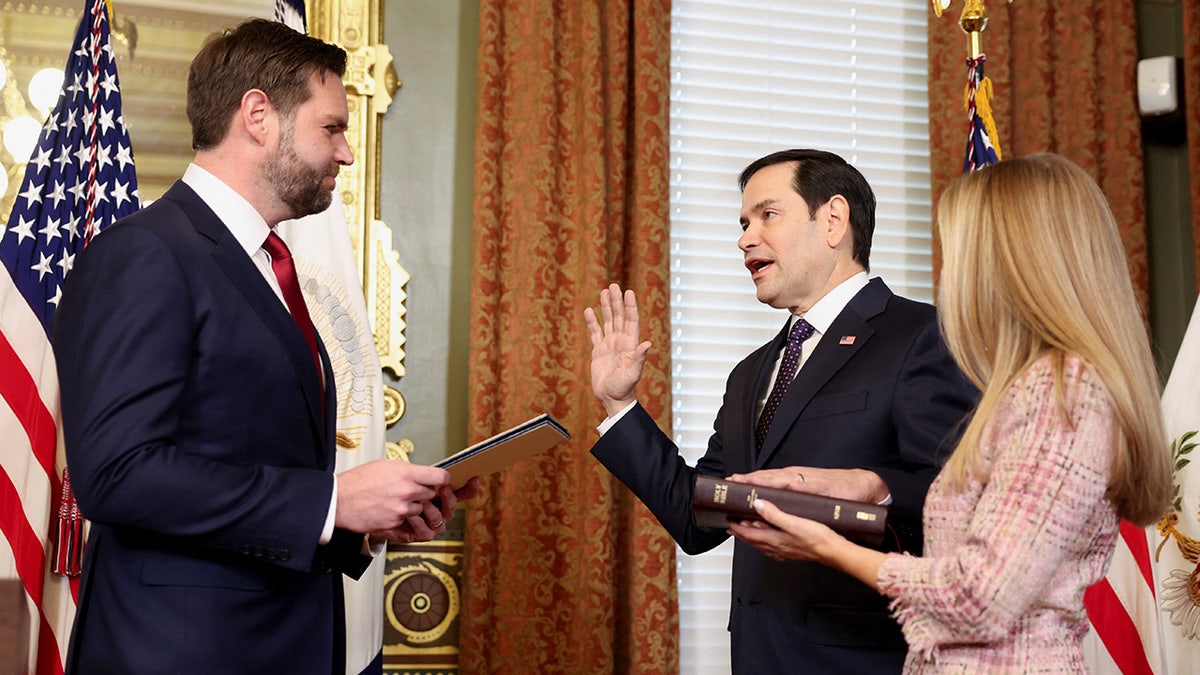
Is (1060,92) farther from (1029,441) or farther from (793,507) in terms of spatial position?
(1029,441)

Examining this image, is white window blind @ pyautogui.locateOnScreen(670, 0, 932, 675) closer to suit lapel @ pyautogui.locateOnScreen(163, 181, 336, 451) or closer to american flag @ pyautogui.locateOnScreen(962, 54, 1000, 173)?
american flag @ pyautogui.locateOnScreen(962, 54, 1000, 173)

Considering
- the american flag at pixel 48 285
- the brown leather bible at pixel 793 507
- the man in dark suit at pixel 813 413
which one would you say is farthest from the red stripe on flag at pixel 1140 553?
the american flag at pixel 48 285

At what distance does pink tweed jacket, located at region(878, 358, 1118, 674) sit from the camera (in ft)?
5.72

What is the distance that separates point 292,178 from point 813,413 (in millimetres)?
1338

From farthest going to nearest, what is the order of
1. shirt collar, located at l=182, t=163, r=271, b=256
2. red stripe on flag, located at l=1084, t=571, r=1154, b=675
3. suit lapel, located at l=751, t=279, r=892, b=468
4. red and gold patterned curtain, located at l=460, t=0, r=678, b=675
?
1. red and gold patterned curtain, located at l=460, t=0, r=678, b=675
2. red stripe on flag, located at l=1084, t=571, r=1154, b=675
3. suit lapel, located at l=751, t=279, r=892, b=468
4. shirt collar, located at l=182, t=163, r=271, b=256

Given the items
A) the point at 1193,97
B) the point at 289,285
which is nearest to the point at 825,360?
the point at 289,285

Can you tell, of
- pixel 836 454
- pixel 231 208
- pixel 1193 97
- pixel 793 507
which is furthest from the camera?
pixel 1193 97

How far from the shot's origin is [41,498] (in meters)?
3.45

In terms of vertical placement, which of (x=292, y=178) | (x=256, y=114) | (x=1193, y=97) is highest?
(x=1193, y=97)

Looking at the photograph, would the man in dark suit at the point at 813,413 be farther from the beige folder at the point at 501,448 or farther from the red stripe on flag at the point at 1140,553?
the red stripe on flag at the point at 1140,553

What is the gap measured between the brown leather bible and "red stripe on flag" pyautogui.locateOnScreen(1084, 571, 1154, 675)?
2.32 metres

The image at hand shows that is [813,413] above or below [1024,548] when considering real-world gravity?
above

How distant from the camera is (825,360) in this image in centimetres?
293

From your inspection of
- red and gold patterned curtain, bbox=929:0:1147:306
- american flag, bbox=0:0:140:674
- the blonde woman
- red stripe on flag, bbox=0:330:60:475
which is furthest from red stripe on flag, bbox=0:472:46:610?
red and gold patterned curtain, bbox=929:0:1147:306
